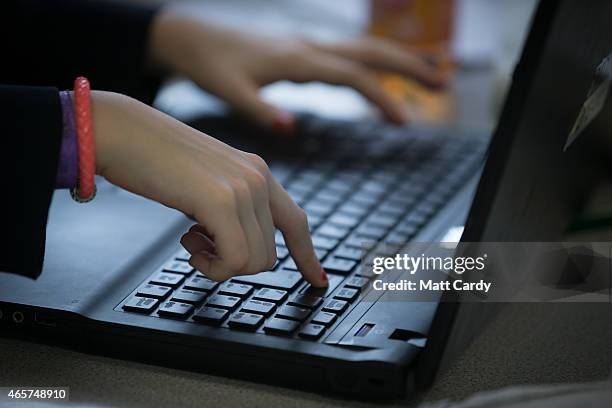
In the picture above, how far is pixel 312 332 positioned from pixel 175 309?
90mm

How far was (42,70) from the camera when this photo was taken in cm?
96

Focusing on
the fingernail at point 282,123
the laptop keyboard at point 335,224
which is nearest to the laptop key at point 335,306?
the laptop keyboard at point 335,224

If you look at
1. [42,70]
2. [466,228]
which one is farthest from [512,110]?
[42,70]

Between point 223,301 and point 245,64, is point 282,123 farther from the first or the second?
point 223,301

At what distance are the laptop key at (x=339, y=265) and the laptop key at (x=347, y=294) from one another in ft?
0.10

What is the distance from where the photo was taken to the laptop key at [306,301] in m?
0.56

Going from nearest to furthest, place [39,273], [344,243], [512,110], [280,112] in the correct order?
[512,110]
[39,273]
[344,243]
[280,112]

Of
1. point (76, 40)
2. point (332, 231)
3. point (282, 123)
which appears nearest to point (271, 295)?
point (332, 231)

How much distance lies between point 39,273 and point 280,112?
1.34ft

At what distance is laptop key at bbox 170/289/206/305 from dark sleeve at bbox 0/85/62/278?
9 cm

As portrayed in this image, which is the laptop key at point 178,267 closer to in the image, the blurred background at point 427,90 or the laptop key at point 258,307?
the laptop key at point 258,307

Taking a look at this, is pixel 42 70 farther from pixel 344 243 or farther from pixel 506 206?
pixel 506 206

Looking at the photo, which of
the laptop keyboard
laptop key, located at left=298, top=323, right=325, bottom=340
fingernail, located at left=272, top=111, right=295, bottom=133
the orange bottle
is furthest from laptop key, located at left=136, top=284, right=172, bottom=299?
the orange bottle

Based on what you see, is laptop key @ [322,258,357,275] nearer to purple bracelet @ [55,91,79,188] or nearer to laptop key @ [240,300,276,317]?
laptop key @ [240,300,276,317]
